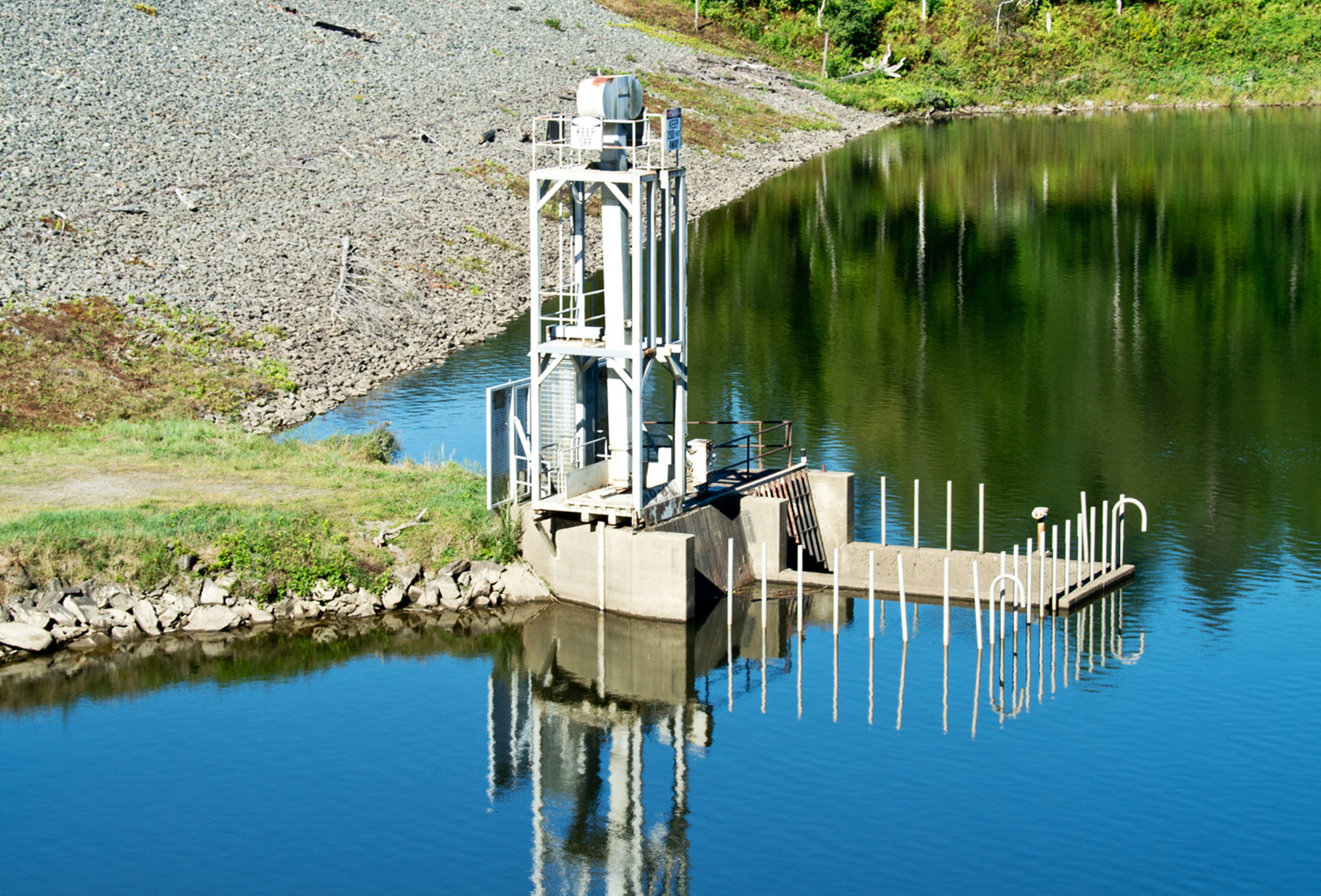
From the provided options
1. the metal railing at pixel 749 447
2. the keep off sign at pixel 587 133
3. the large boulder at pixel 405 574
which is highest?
the keep off sign at pixel 587 133

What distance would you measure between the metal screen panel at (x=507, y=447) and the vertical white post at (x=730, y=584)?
457cm

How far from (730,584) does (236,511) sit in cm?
1056

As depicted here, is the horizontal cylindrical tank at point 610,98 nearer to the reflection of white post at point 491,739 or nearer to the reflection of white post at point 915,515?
the reflection of white post at point 915,515

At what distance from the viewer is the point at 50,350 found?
5128 centimetres

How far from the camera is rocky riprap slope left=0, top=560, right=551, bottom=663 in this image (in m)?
33.8

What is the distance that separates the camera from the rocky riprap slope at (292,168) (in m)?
61.0

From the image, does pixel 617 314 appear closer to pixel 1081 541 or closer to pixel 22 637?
pixel 1081 541

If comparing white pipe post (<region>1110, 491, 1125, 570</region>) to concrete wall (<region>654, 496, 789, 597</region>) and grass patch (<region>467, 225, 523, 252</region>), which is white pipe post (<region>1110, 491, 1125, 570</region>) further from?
grass patch (<region>467, 225, 523, 252</region>)

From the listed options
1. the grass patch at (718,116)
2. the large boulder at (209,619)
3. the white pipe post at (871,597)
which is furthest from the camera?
the grass patch at (718,116)

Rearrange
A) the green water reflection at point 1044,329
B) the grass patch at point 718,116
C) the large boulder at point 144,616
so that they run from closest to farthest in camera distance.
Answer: the large boulder at point 144,616
the green water reflection at point 1044,329
the grass patch at point 718,116

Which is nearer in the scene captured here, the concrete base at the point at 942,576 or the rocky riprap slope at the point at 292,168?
the concrete base at the point at 942,576

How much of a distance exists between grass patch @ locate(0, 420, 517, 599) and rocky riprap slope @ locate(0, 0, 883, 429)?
28.6 feet

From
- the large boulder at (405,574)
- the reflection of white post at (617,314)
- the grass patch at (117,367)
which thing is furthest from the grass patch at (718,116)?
the large boulder at (405,574)

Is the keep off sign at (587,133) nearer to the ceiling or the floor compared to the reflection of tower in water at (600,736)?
nearer to the ceiling
